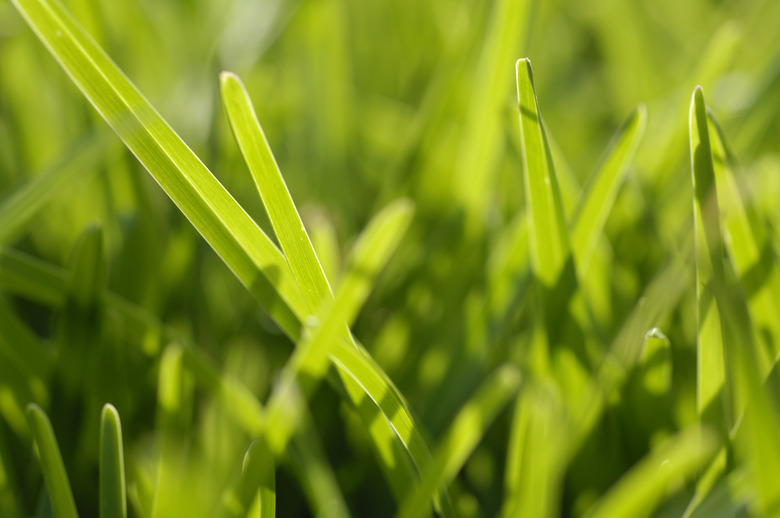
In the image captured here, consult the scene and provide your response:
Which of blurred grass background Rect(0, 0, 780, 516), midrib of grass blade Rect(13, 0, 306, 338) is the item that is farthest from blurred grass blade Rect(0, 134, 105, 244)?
midrib of grass blade Rect(13, 0, 306, 338)

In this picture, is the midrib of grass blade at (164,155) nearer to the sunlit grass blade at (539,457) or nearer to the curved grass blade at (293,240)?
the curved grass blade at (293,240)

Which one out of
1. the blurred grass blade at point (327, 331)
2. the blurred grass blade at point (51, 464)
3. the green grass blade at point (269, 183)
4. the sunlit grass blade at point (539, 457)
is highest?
the green grass blade at point (269, 183)

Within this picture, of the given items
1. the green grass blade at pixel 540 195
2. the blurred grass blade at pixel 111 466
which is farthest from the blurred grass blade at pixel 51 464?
the green grass blade at pixel 540 195

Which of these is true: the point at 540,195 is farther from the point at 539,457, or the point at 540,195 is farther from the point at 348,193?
the point at 348,193

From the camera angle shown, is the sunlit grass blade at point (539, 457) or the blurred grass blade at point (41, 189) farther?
the blurred grass blade at point (41, 189)

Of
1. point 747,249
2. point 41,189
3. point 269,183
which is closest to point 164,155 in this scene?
point 269,183

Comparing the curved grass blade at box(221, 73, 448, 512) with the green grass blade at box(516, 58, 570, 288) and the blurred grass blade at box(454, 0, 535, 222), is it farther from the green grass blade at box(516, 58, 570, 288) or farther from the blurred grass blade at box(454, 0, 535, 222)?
the blurred grass blade at box(454, 0, 535, 222)
